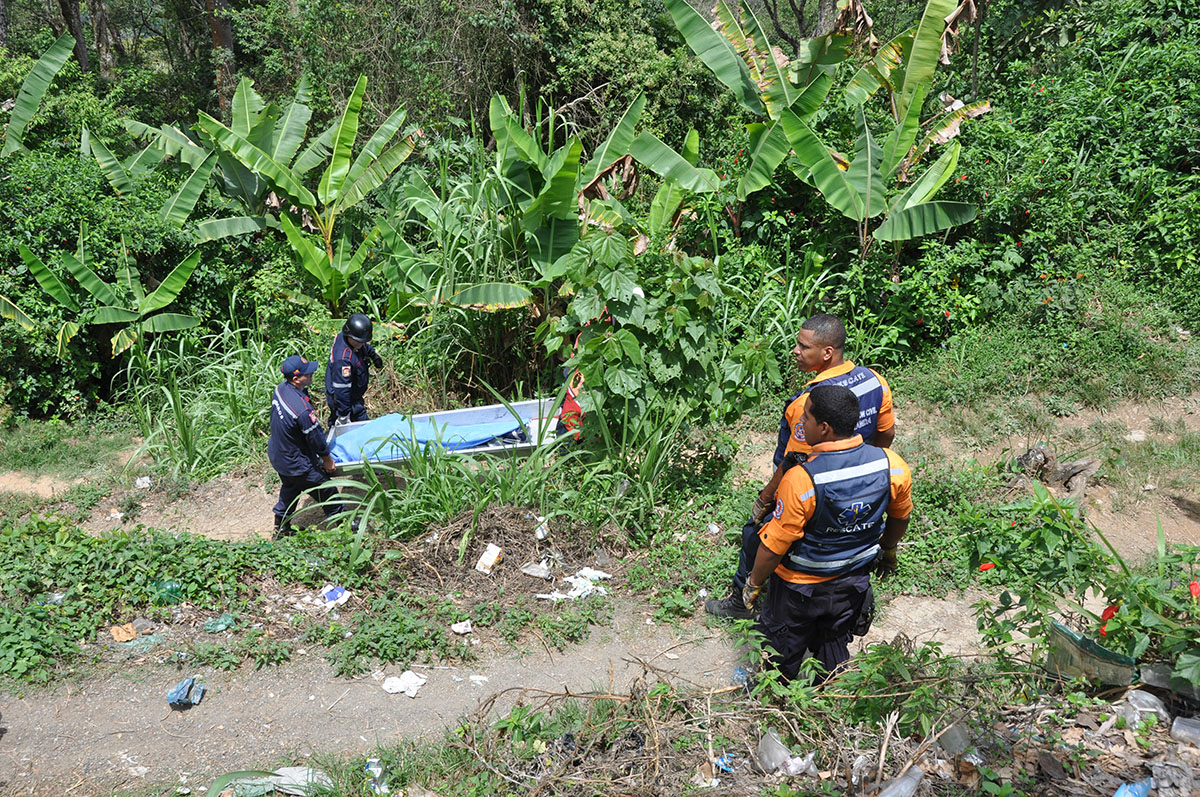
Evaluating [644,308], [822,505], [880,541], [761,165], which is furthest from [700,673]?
[761,165]

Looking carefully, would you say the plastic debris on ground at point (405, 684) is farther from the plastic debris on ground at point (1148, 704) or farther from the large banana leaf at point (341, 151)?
the large banana leaf at point (341, 151)

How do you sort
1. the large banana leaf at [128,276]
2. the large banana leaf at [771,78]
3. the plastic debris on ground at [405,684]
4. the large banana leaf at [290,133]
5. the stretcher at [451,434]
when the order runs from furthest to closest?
the large banana leaf at [290,133] < the large banana leaf at [128,276] < the large banana leaf at [771,78] < the stretcher at [451,434] < the plastic debris on ground at [405,684]

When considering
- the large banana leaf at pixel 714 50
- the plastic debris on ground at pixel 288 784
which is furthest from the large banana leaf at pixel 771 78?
the plastic debris on ground at pixel 288 784

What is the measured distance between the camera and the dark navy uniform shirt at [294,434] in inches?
224

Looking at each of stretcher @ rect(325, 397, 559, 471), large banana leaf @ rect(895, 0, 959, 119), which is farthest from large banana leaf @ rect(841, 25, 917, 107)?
stretcher @ rect(325, 397, 559, 471)

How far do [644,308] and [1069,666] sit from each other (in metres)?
3.32

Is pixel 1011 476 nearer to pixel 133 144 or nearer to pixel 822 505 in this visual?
pixel 822 505

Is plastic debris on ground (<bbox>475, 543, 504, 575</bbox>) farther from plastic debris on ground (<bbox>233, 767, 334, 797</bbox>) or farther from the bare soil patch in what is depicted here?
the bare soil patch

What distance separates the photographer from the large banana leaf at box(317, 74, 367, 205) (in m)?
8.75

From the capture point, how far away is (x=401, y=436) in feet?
19.8

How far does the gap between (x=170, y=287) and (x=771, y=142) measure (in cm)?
601

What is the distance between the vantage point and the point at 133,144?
13484 mm

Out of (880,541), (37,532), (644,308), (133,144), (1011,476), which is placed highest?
(133,144)

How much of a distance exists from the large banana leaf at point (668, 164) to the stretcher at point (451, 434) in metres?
2.32
